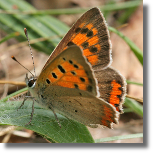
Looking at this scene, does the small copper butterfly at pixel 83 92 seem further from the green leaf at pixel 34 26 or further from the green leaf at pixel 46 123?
the green leaf at pixel 34 26

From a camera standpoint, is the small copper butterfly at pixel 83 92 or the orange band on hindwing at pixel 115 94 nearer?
the small copper butterfly at pixel 83 92

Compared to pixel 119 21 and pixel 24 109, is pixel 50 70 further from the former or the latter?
pixel 119 21

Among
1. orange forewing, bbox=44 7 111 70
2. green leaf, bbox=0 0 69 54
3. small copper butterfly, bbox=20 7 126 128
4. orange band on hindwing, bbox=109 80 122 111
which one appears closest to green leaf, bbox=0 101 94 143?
small copper butterfly, bbox=20 7 126 128

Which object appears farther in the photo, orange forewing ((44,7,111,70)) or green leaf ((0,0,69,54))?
green leaf ((0,0,69,54))

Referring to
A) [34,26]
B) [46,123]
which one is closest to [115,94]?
[46,123]

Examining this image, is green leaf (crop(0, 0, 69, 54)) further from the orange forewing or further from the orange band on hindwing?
the orange band on hindwing

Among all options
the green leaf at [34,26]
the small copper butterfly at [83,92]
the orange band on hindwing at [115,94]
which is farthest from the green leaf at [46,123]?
Result: the green leaf at [34,26]
